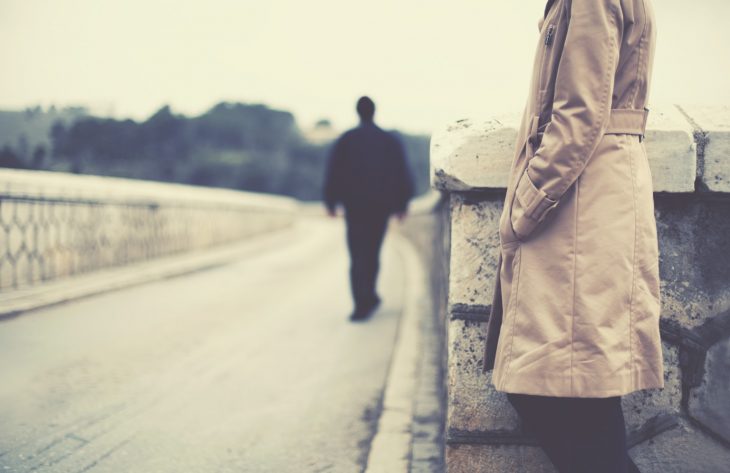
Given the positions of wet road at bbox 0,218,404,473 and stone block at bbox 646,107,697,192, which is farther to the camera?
wet road at bbox 0,218,404,473

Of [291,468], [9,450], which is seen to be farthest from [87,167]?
[291,468]

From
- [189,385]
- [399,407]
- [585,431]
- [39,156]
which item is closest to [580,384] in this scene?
[585,431]

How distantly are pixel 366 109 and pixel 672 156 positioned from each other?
385 centimetres

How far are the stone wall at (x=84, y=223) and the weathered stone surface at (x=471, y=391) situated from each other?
499 cm

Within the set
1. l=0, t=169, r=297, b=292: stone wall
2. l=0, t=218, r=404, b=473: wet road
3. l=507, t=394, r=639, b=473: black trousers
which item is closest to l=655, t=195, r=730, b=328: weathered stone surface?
l=507, t=394, r=639, b=473: black trousers

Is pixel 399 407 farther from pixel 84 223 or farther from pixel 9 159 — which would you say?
pixel 84 223

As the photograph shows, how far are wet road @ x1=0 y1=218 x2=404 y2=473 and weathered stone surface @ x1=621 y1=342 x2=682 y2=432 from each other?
1.14 meters

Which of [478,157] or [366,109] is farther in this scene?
[366,109]

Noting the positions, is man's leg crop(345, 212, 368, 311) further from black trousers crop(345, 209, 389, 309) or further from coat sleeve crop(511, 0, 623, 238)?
coat sleeve crop(511, 0, 623, 238)

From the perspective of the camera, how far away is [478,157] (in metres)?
2.05

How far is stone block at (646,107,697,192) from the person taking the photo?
6.38 ft

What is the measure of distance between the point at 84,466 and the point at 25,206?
423 cm

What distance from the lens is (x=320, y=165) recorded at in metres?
69.8

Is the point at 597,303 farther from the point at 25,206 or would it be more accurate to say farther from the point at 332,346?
the point at 25,206
